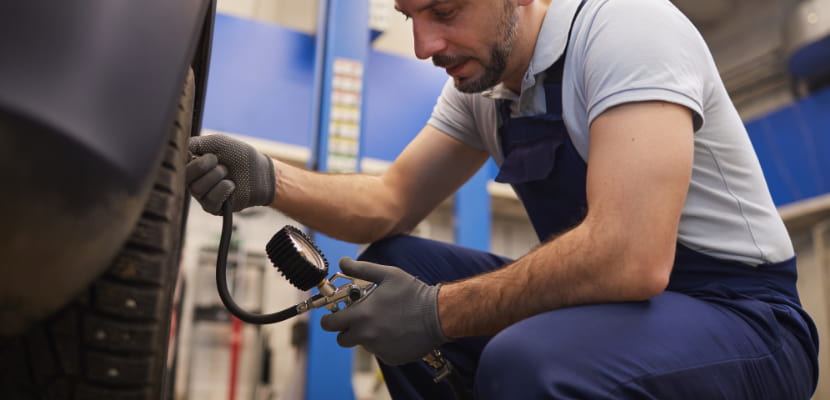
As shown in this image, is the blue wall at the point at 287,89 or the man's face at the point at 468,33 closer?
the man's face at the point at 468,33

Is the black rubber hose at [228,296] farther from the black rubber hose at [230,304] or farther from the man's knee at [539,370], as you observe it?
the man's knee at [539,370]

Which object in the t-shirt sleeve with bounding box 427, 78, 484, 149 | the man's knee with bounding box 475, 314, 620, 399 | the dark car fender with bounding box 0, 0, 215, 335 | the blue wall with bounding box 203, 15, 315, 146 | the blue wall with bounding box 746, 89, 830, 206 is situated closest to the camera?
A: the dark car fender with bounding box 0, 0, 215, 335

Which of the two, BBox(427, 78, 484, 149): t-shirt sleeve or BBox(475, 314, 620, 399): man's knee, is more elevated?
BBox(427, 78, 484, 149): t-shirt sleeve

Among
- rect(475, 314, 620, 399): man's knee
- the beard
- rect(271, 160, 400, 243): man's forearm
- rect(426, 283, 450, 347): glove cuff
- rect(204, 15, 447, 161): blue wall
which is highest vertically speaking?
rect(204, 15, 447, 161): blue wall

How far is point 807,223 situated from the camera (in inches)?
149

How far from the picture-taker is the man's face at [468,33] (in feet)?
3.52

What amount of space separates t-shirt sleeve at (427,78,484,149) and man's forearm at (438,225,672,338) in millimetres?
461

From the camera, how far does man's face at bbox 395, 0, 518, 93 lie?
1072mm

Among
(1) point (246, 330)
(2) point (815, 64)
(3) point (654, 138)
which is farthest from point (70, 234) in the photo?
(2) point (815, 64)

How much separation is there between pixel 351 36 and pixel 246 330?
1351 millimetres

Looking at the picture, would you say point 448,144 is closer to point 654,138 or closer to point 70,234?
point 654,138

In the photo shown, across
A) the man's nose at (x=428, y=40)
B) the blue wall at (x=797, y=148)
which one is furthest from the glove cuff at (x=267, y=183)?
the blue wall at (x=797, y=148)

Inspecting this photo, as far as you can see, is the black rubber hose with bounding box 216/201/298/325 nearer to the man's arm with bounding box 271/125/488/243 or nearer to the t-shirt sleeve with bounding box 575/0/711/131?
the man's arm with bounding box 271/125/488/243

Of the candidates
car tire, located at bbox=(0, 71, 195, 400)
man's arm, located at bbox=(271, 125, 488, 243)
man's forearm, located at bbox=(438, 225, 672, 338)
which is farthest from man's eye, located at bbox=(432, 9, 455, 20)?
car tire, located at bbox=(0, 71, 195, 400)
